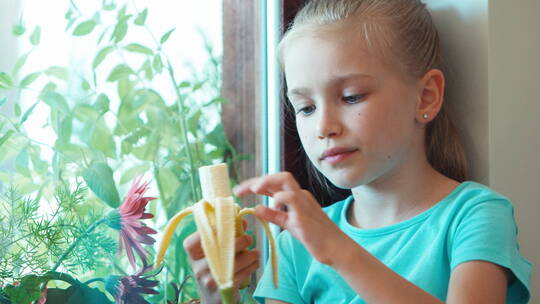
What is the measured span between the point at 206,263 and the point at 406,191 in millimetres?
353

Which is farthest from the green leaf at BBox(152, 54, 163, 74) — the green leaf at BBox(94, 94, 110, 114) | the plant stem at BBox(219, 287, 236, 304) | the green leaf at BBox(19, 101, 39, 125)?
the plant stem at BBox(219, 287, 236, 304)

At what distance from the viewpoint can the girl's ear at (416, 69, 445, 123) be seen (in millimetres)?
922

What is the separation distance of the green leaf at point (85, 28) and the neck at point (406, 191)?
479 millimetres

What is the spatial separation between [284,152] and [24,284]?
20.9 inches

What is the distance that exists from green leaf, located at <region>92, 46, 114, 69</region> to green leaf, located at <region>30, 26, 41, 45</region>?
0.26 ft

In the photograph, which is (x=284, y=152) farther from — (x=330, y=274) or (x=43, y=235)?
(x=43, y=235)

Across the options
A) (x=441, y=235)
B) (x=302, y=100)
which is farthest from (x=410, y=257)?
(x=302, y=100)

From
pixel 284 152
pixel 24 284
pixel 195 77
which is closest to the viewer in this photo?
pixel 24 284

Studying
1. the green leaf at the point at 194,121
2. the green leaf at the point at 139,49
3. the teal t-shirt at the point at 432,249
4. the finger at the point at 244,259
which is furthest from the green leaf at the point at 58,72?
the teal t-shirt at the point at 432,249

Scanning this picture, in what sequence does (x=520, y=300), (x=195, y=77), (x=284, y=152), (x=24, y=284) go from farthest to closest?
1. (x=284, y=152)
2. (x=195, y=77)
3. (x=520, y=300)
4. (x=24, y=284)

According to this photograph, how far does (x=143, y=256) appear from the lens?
2.78 feet

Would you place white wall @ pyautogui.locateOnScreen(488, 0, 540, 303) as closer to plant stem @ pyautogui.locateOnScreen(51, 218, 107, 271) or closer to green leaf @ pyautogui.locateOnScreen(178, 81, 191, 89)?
green leaf @ pyautogui.locateOnScreen(178, 81, 191, 89)

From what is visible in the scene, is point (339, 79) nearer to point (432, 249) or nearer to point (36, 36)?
point (432, 249)

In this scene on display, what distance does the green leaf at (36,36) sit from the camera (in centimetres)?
76
